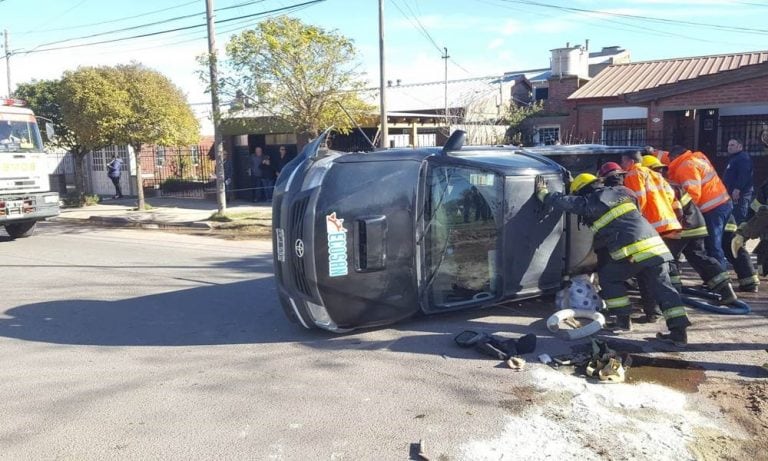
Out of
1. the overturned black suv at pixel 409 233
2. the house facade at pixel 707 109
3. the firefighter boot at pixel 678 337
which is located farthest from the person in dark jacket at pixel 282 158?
the firefighter boot at pixel 678 337

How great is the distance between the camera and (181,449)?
3.78 metres

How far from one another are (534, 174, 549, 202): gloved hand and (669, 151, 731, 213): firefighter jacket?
2.01 metres

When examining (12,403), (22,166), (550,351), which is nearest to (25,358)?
(12,403)

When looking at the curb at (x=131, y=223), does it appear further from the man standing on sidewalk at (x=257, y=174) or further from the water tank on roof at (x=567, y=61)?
the water tank on roof at (x=567, y=61)

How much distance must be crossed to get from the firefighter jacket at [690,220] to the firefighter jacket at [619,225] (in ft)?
4.02

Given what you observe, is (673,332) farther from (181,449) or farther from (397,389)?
(181,449)

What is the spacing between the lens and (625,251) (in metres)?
5.49

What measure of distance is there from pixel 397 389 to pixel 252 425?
1040 mm

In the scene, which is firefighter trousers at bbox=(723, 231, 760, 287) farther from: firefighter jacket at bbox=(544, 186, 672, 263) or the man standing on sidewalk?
the man standing on sidewalk

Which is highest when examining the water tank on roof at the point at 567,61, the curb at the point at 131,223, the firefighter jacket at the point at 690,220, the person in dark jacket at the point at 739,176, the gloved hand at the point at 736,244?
the water tank on roof at the point at 567,61

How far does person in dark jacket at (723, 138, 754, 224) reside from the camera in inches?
324

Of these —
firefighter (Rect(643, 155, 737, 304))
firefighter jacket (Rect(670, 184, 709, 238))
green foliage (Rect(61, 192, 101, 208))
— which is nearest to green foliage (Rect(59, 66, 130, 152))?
green foliage (Rect(61, 192, 101, 208))

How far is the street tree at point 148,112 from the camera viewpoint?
57.0ft

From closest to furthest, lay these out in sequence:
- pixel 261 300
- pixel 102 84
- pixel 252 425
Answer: pixel 252 425 → pixel 261 300 → pixel 102 84
